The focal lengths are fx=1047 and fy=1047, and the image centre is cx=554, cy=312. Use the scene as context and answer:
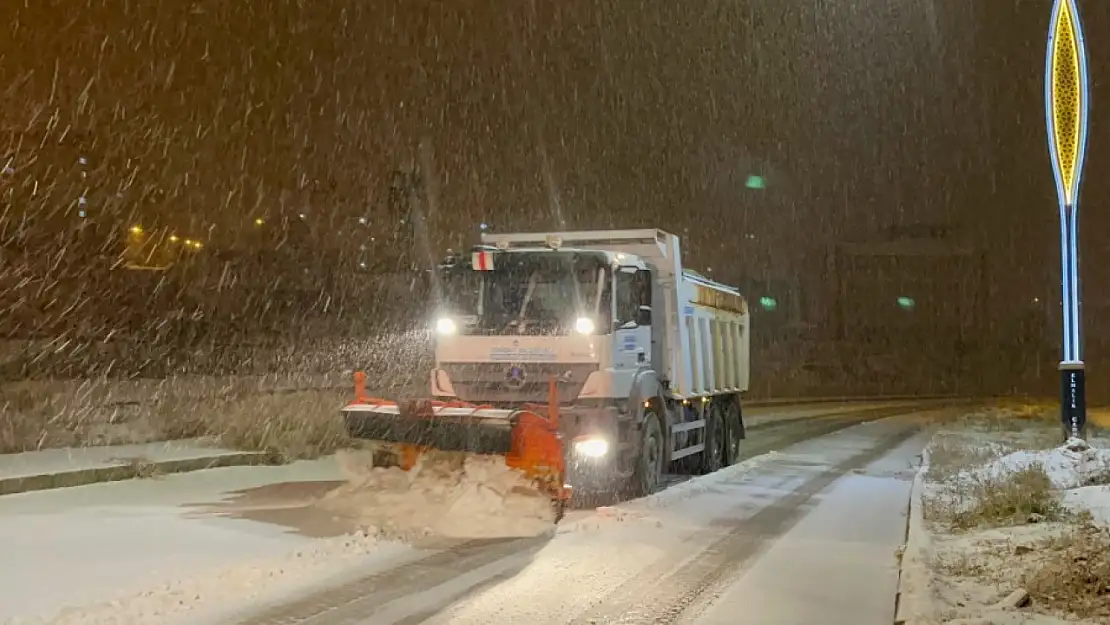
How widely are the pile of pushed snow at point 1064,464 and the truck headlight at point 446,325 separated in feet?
23.5

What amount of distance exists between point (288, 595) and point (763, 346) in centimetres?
6320

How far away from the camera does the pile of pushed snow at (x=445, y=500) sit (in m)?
10.4

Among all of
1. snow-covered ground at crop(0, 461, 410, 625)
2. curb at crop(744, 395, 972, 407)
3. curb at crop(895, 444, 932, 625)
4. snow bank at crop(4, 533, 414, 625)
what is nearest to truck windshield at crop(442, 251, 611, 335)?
snow-covered ground at crop(0, 461, 410, 625)

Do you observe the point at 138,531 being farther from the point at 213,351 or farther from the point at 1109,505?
the point at 213,351

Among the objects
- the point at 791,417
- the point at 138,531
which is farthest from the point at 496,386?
the point at 791,417

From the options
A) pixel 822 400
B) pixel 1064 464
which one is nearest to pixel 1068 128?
pixel 1064 464

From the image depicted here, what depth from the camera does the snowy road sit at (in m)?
7.36

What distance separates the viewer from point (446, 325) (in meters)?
13.1

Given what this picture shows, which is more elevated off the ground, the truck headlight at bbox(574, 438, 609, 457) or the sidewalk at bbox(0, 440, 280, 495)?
the truck headlight at bbox(574, 438, 609, 457)

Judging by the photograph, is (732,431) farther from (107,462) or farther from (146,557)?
(146,557)

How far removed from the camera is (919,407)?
40344 millimetres

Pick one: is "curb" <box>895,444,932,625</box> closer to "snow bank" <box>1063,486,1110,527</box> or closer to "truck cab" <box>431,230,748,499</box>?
"snow bank" <box>1063,486,1110,527</box>

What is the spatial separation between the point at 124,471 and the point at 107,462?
0.55 m

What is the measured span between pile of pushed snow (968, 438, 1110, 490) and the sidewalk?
10.7m
